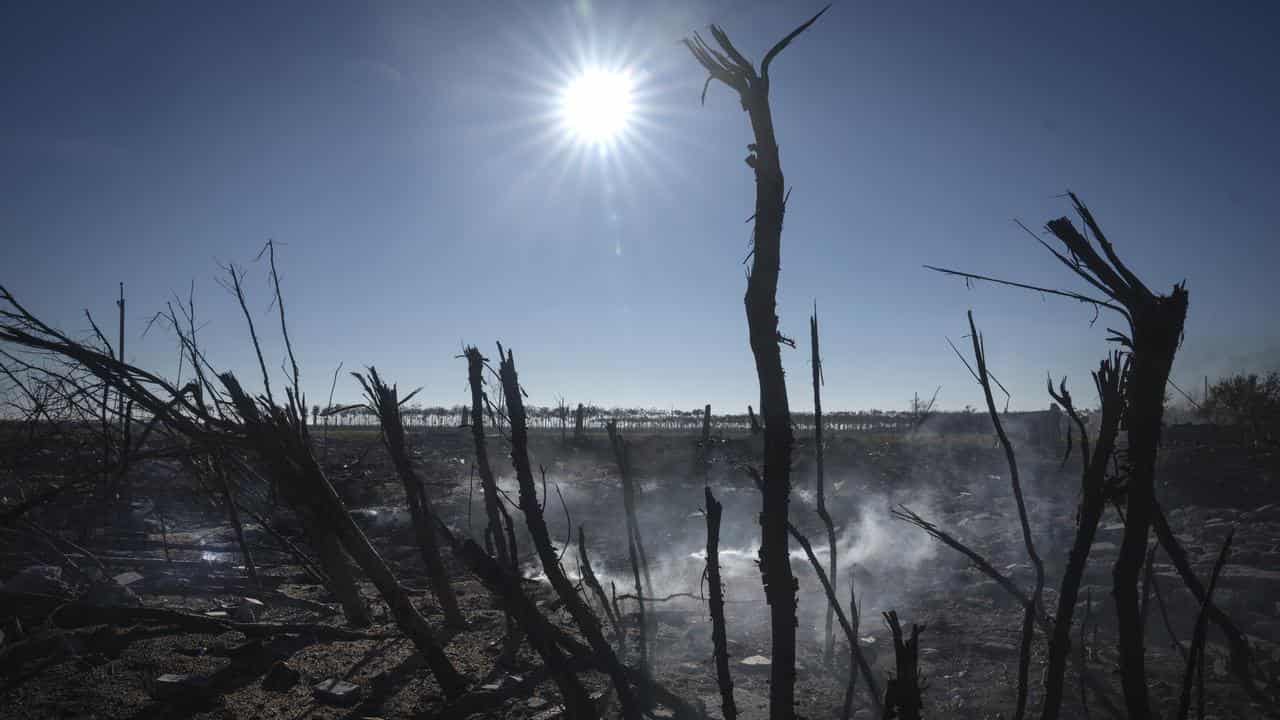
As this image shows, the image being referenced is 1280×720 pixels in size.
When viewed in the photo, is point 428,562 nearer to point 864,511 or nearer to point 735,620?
point 735,620

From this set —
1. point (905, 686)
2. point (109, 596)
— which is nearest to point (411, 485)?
point (109, 596)

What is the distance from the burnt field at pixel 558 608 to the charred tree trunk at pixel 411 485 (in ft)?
0.90

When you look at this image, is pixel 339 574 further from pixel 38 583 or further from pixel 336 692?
pixel 38 583

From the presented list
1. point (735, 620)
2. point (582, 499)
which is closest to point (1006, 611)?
point (735, 620)

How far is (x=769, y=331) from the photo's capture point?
6.46 ft

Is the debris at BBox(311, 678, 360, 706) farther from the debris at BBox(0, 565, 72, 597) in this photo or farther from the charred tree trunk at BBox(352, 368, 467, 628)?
the debris at BBox(0, 565, 72, 597)

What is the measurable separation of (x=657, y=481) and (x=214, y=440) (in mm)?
16563

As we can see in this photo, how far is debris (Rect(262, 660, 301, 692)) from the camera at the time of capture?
12.5ft

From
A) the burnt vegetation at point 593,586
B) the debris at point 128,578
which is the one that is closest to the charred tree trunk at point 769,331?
the burnt vegetation at point 593,586

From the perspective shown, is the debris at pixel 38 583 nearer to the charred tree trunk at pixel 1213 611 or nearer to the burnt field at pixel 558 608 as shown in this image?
the burnt field at pixel 558 608

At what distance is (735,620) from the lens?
7773mm

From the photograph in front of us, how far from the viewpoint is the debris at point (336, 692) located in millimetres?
3736

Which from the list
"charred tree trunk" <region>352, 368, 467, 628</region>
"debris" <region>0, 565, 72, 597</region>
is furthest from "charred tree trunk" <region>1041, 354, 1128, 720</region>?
"debris" <region>0, 565, 72, 597</region>

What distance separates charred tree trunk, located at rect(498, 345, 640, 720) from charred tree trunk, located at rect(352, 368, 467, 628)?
598 mm
